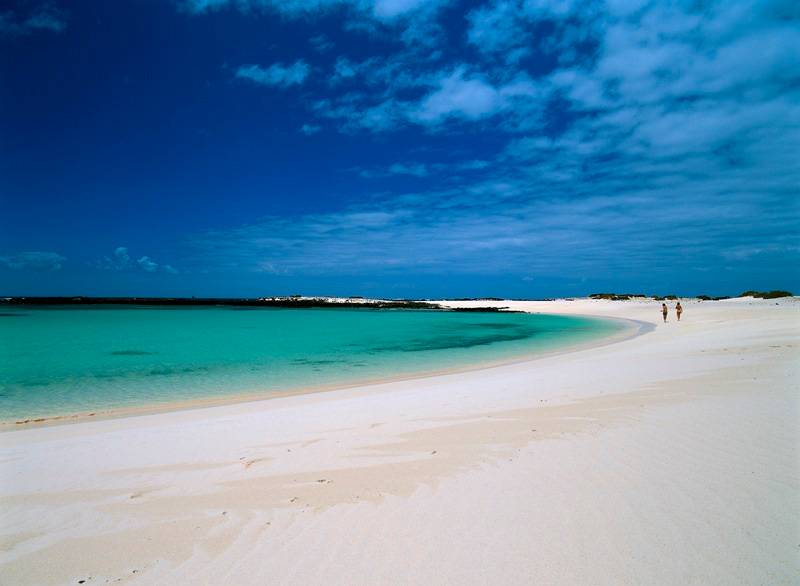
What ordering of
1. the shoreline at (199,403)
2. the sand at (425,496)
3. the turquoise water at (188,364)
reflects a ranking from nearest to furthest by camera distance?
1. the sand at (425,496)
2. the shoreline at (199,403)
3. the turquoise water at (188,364)

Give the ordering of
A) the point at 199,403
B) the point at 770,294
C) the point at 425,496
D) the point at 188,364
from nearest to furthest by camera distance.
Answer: the point at 425,496 → the point at 199,403 → the point at 188,364 → the point at 770,294

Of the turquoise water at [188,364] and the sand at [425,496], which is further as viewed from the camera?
the turquoise water at [188,364]

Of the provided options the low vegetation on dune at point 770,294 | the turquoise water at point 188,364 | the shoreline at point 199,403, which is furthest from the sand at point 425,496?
the low vegetation on dune at point 770,294

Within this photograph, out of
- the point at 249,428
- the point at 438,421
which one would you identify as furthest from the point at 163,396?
the point at 438,421

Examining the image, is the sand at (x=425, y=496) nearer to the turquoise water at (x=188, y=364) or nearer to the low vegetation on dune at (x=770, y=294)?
the turquoise water at (x=188, y=364)

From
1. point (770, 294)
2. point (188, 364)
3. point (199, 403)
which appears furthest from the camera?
point (770, 294)

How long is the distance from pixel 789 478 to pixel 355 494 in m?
4.28

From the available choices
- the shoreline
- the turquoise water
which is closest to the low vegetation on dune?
the turquoise water

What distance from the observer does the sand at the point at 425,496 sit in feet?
10.3

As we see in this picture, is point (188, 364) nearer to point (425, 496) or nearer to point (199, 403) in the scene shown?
point (199, 403)

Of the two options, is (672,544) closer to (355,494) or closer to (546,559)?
(546,559)

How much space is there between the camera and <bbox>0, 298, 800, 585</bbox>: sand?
10.3 ft

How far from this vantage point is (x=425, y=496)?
424 cm

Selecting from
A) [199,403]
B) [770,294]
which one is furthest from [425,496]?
[770,294]
